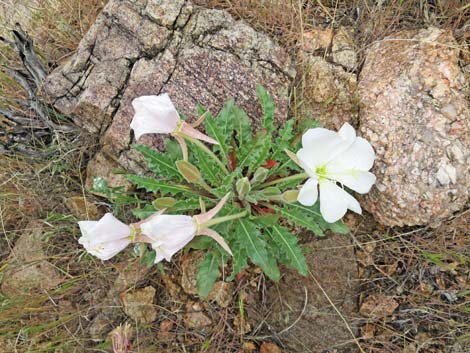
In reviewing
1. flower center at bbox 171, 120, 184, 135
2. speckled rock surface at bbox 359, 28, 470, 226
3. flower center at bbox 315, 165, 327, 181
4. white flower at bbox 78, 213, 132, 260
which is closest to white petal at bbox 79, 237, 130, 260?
white flower at bbox 78, 213, 132, 260

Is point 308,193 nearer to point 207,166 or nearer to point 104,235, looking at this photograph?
point 207,166

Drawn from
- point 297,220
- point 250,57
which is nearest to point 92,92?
point 250,57

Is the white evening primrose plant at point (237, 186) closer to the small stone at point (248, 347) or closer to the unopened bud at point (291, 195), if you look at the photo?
the unopened bud at point (291, 195)

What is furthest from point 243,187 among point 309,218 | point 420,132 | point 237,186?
point 420,132

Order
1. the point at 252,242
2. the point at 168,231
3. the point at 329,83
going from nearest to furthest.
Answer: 1. the point at 168,231
2. the point at 252,242
3. the point at 329,83

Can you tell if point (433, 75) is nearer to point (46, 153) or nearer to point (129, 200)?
point (129, 200)

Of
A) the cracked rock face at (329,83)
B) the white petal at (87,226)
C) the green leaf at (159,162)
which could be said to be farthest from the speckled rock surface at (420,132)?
the white petal at (87,226)

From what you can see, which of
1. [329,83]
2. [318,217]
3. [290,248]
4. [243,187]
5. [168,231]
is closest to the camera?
[168,231]
